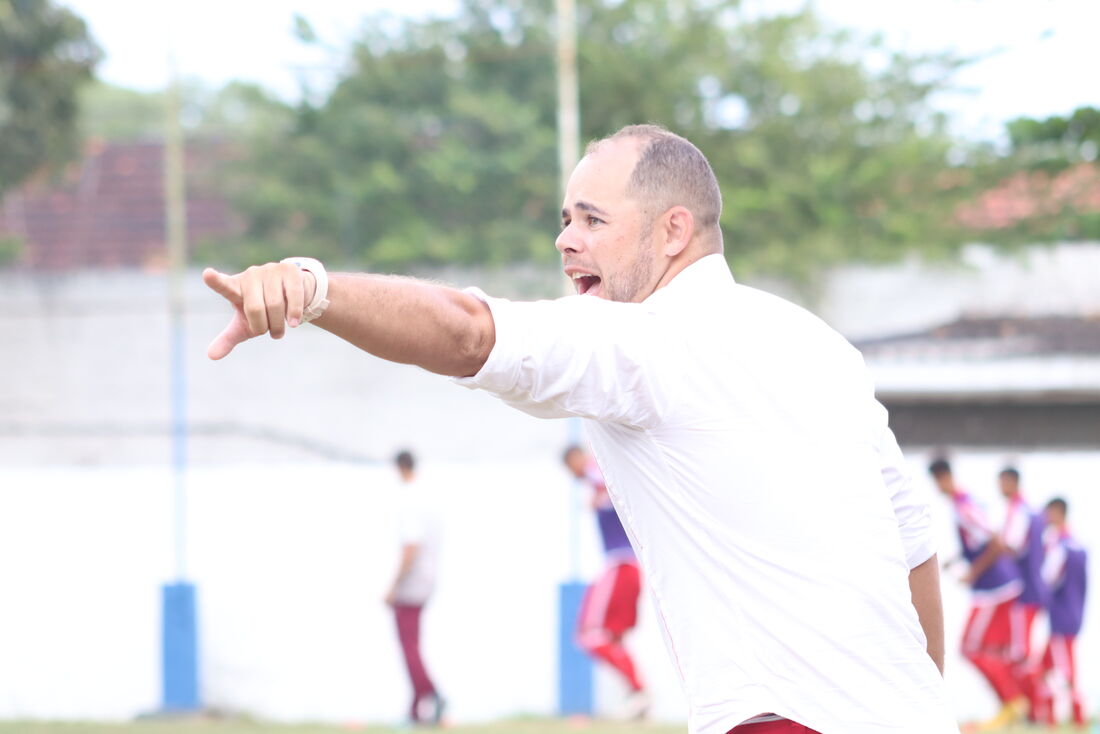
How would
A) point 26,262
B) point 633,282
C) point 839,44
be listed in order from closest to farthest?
point 633,282 → point 26,262 → point 839,44

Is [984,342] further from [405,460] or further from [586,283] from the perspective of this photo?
[586,283]

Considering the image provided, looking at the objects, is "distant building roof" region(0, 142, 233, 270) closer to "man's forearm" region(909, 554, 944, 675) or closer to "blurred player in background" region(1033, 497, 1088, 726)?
"blurred player in background" region(1033, 497, 1088, 726)

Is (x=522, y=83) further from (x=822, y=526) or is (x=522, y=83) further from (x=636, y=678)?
(x=822, y=526)

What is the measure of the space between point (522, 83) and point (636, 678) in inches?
167

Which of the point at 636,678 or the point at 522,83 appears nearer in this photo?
the point at 636,678

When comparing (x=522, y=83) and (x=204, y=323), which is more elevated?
(x=522, y=83)

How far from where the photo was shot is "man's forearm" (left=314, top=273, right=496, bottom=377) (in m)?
1.85

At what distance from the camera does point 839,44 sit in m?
13.4

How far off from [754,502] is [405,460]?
7.36 meters

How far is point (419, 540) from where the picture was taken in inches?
362

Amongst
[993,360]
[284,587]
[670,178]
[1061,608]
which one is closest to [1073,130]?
[670,178]

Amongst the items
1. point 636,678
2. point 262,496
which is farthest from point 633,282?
point 262,496

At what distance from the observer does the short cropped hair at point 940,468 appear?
9.44 m

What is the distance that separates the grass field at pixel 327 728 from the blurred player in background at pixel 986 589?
695 millimetres
